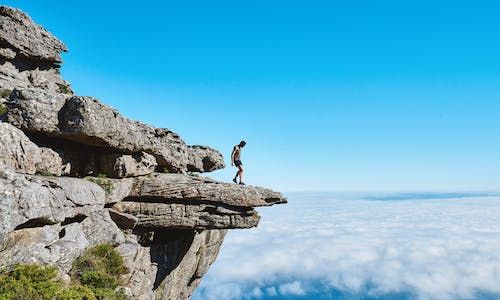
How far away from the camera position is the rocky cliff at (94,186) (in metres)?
15.9

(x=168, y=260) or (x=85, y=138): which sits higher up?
(x=85, y=138)

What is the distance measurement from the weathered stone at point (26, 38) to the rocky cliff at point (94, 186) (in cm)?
9

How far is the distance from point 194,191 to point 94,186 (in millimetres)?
6881

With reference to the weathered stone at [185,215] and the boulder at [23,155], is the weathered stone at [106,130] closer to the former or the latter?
the boulder at [23,155]

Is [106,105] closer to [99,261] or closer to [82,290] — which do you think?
[99,261]

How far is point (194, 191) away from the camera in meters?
25.3

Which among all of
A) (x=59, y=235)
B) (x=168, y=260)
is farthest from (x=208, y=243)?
(x=59, y=235)

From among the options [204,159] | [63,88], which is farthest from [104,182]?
[63,88]

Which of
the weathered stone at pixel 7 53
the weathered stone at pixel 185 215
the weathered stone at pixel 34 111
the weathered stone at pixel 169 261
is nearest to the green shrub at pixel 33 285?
the weathered stone at pixel 169 261

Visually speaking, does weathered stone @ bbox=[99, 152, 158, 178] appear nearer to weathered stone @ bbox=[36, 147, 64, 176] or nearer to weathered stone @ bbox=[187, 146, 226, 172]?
weathered stone @ bbox=[36, 147, 64, 176]

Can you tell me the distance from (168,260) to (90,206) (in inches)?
412

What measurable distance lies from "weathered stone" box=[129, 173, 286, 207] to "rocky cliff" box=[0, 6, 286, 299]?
0.23 ft

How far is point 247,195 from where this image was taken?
27.3 m

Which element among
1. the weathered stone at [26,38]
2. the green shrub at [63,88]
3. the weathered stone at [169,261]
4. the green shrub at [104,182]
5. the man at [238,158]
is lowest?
the weathered stone at [169,261]
